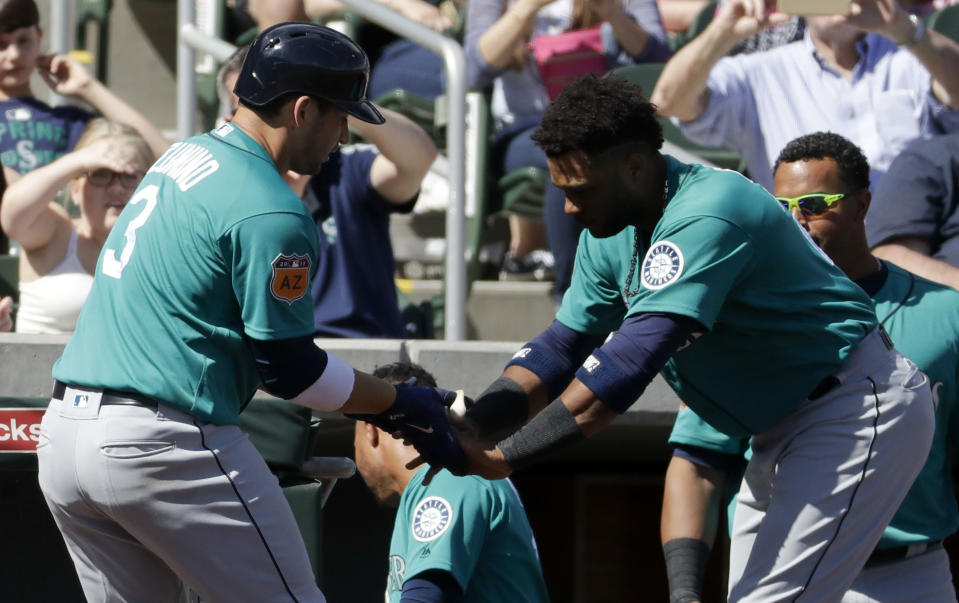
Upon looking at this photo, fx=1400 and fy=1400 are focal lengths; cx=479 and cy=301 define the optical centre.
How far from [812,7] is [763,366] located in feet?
7.26

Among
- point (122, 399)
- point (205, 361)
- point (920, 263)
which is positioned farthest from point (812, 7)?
point (122, 399)

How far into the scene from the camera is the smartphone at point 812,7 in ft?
17.0

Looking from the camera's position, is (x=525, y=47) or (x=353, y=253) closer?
(x=353, y=253)

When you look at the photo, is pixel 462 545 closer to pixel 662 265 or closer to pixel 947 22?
pixel 662 265

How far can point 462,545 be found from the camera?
3.72 m

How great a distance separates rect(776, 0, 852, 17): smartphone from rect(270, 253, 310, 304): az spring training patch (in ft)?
9.02

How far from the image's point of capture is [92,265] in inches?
212

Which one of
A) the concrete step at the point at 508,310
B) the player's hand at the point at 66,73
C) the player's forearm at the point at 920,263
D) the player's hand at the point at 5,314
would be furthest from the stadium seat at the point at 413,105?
the player's forearm at the point at 920,263

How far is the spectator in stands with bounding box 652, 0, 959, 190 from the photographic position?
5.56m

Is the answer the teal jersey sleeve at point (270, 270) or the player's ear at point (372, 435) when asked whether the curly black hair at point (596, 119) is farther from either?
the player's ear at point (372, 435)

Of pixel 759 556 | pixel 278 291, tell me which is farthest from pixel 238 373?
pixel 759 556

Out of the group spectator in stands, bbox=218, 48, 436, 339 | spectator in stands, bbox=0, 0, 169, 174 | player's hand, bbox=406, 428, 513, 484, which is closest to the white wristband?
player's hand, bbox=406, 428, 513, 484

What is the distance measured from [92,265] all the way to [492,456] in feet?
7.98

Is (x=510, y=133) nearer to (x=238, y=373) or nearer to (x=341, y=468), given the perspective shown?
(x=341, y=468)
